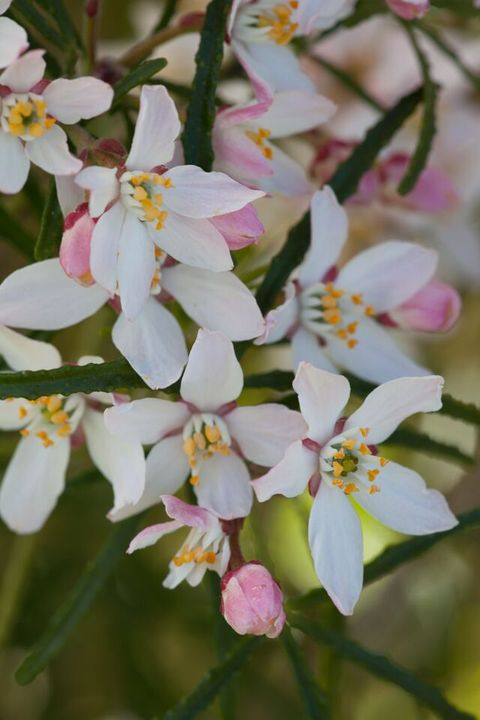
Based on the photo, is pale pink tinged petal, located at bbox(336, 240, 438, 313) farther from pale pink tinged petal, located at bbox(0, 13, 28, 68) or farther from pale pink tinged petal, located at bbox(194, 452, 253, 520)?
pale pink tinged petal, located at bbox(0, 13, 28, 68)

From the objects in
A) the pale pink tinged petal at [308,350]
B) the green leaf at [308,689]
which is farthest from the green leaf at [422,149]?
the green leaf at [308,689]

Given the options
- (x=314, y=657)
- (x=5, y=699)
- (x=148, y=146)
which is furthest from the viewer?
(x=5, y=699)

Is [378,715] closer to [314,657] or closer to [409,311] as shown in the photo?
[314,657]

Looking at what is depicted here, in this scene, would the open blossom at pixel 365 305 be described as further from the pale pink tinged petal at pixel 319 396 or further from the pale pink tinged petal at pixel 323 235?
the pale pink tinged petal at pixel 319 396

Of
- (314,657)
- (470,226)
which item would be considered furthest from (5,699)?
(470,226)

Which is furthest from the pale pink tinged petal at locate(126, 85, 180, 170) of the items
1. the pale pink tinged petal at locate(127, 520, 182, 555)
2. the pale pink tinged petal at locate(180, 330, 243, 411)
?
the pale pink tinged petal at locate(127, 520, 182, 555)

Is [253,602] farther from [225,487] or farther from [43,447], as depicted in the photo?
[43,447]

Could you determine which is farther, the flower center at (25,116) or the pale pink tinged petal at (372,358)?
the pale pink tinged petal at (372,358)
